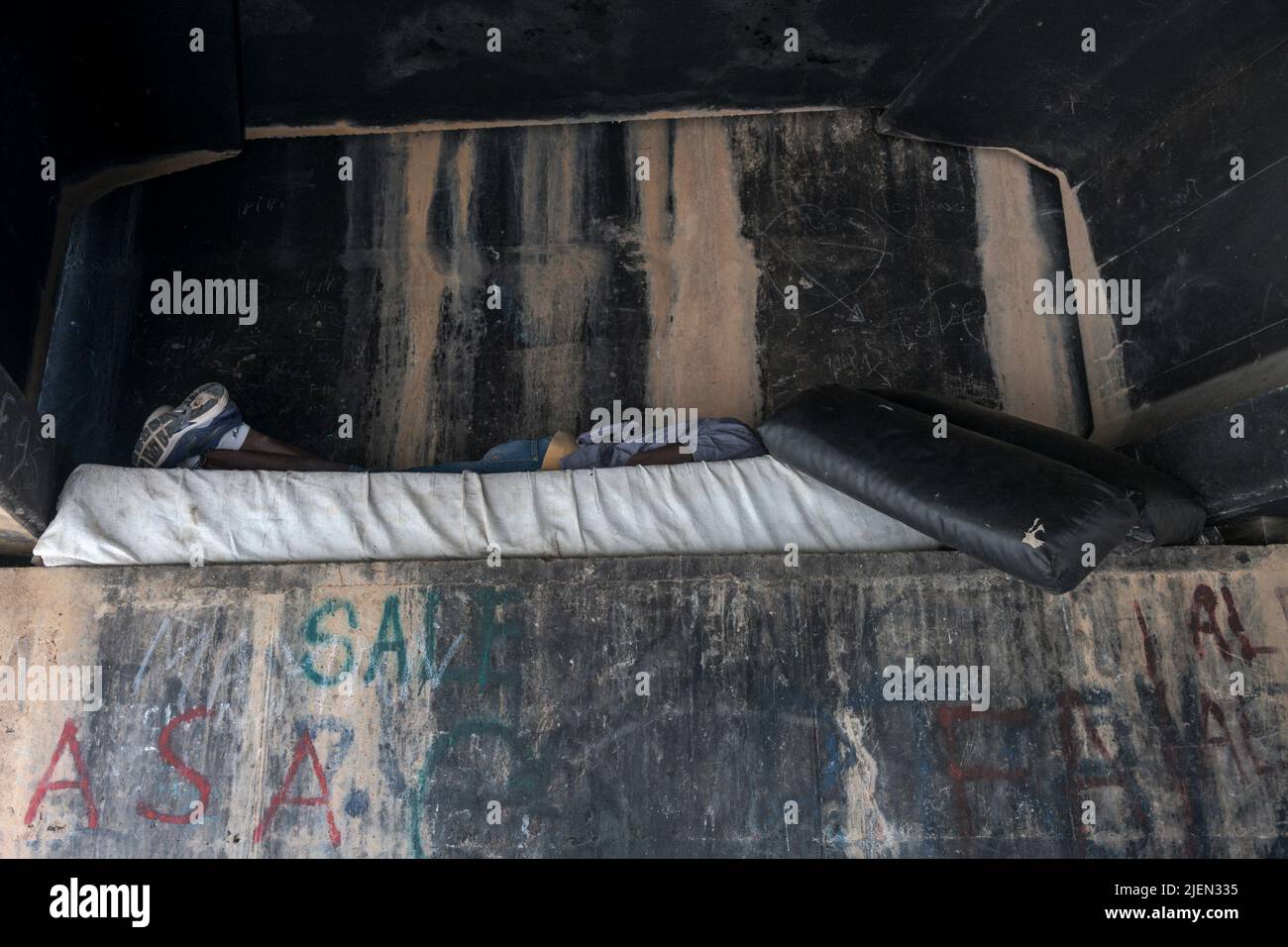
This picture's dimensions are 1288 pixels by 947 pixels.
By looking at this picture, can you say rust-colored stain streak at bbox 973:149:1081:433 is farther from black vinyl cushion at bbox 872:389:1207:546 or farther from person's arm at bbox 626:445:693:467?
person's arm at bbox 626:445:693:467

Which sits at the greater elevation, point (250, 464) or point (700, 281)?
point (700, 281)

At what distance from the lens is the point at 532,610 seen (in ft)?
14.0

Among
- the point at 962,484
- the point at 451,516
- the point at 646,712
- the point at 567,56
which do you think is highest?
the point at 567,56

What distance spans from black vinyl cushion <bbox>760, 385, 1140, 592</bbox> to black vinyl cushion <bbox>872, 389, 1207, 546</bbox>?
0.25 m

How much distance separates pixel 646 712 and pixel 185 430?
7.92 ft

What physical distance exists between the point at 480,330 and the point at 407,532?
1739 millimetres

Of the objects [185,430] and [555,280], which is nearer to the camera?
[185,430]

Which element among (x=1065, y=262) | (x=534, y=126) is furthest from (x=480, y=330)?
(x=1065, y=262)

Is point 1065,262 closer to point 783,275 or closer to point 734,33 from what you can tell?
point 783,275

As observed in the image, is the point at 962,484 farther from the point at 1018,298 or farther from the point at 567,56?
the point at 567,56

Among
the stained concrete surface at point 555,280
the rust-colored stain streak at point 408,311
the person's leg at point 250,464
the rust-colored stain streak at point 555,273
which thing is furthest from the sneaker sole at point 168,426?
the rust-colored stain streak at point 555,273

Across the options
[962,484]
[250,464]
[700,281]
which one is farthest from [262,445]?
[962,484]

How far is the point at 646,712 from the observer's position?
4.15 meters

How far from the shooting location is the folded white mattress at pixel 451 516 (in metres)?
4.35
